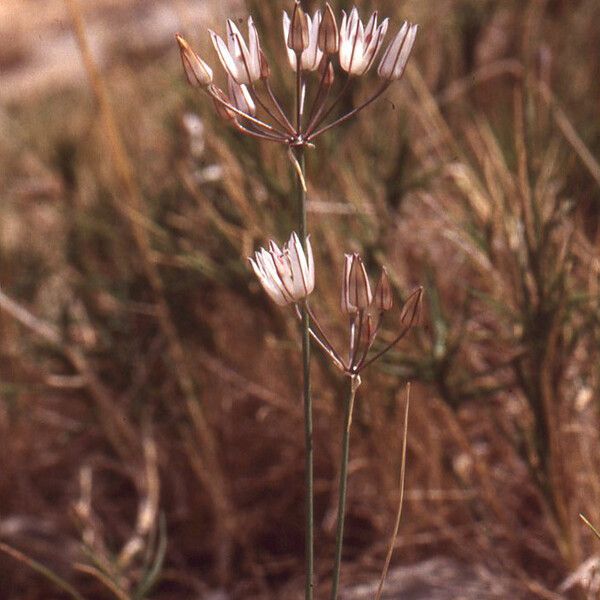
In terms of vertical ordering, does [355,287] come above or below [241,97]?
below

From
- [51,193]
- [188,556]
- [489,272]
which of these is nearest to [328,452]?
[188,556]

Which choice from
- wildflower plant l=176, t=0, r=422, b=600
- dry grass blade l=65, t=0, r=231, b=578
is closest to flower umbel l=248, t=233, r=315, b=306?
wildflower plant l=176, t=0, r=422, b=600

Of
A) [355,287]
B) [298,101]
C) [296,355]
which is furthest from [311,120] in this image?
[296,355]

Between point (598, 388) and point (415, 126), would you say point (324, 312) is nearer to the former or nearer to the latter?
point (598, 388)

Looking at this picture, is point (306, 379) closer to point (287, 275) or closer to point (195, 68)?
point (287, 275)

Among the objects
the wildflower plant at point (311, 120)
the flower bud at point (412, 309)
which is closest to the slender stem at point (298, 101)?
the wildflower plant at point (311, 120)

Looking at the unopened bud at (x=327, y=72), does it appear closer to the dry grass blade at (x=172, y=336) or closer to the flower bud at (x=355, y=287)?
the flower bud at (x=355, y=287)

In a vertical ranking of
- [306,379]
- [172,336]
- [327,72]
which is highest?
[327,72]
